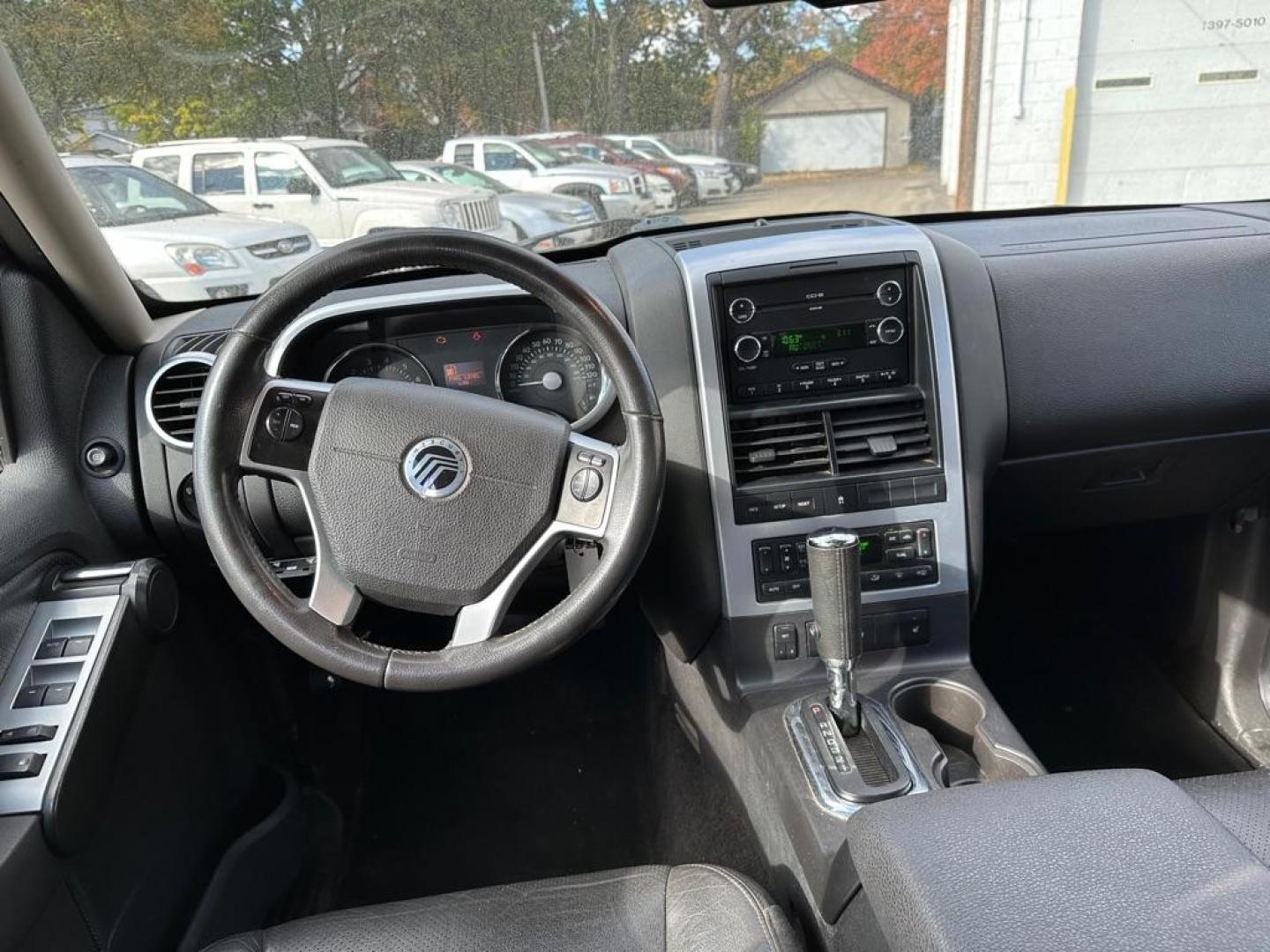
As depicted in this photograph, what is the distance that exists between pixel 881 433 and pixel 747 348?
299 mm

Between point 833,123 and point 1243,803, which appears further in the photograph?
point 833,123

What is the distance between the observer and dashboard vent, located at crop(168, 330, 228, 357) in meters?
1.73

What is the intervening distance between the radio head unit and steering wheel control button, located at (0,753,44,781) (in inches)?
49.7

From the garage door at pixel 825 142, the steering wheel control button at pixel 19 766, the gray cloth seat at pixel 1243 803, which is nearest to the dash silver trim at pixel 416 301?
the garage door at pixel 825 142

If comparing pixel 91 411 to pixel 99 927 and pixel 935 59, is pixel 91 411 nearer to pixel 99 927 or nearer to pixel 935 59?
pixel 99 927

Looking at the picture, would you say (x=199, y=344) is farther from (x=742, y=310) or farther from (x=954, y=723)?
(x=954, y=723)

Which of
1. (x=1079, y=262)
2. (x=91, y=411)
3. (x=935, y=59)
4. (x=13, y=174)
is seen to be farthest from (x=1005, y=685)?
(x=13, y=174)

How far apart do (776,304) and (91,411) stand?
134 centimetres

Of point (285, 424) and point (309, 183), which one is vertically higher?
point (309, 183)

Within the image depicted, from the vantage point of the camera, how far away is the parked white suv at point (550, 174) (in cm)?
175

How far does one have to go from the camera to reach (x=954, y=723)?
170 centimetres

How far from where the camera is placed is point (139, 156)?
170cm

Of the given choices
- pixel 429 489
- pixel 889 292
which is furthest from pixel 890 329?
pixel 429 489

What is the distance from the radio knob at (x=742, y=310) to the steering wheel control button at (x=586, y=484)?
476mm
